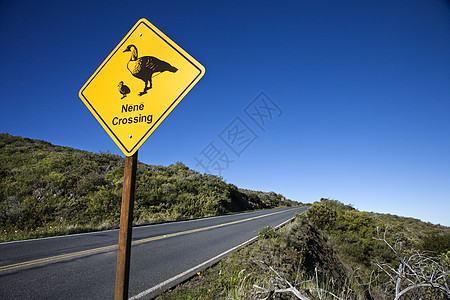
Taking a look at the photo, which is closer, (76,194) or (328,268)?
(328,268)

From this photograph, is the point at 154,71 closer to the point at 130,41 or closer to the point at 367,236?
the point at 130,41

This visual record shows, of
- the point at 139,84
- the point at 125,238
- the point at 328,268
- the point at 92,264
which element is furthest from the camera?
the point at 328,268

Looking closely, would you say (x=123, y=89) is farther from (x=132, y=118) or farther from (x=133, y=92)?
(x=132, y=118)

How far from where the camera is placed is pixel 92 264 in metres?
4.90

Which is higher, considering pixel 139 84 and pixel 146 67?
pixel 146 67

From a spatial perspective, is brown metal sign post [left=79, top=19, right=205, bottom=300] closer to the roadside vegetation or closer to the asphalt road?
the roadside vegetation

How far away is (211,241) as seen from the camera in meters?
7.68

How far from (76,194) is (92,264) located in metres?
10.2

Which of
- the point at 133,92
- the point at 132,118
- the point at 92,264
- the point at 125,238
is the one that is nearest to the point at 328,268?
the point at 92,264

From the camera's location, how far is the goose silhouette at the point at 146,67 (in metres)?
1.91

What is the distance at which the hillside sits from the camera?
10.3 meters

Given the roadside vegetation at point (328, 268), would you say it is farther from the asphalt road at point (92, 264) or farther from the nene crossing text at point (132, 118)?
the nene crossing text at point (132, 118)

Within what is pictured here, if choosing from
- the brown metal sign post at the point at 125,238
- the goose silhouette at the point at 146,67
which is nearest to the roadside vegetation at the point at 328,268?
the brown metal sign post at the point at 125,238

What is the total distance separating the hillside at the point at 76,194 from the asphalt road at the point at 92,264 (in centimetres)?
257
